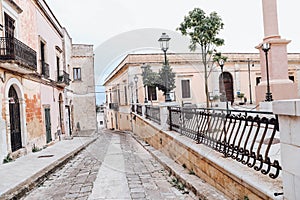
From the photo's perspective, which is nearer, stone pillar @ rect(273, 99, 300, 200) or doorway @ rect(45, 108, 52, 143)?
stone pillar @ rect(273, 99, 300, 200)

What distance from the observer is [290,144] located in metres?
2.12

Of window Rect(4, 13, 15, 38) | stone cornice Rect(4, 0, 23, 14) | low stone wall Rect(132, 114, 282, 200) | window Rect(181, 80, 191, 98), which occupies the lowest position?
low stone wall Rect(132, 114, 282, 200)

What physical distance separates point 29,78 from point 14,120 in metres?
1.93

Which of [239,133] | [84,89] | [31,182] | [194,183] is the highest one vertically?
[84,89]

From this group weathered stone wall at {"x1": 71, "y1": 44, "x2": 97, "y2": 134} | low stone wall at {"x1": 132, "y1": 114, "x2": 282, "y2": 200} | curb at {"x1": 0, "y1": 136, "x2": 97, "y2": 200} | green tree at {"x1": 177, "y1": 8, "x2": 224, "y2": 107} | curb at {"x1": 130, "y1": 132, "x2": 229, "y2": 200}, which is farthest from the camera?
weathered stone wall at {"x1": 71, "y1": 44, "x2": 97, "y2": 134}

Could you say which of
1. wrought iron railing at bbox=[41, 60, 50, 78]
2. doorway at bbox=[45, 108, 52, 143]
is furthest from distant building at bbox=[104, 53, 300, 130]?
wrought iron railing at bbox=[41, 60, 50, 78]

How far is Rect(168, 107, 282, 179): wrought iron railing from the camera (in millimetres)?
2836

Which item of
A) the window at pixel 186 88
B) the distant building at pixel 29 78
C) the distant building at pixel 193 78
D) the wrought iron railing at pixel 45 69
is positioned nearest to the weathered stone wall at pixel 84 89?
the distant building at pixel 193 78

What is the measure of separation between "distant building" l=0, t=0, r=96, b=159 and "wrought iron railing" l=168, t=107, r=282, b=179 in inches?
198

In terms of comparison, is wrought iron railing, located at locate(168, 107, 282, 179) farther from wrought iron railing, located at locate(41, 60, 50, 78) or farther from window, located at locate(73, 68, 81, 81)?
window, located at locate(73, 68, 81, 81)

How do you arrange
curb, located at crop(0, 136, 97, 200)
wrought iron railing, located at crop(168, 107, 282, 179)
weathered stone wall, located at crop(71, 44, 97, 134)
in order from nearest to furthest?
wrought iron railing, located at crop(168, 107, 282, 179) < curb, located at crop(0, 136, 97, 200) < weathered stone wall, located at crop(71, 44, 97, 134)

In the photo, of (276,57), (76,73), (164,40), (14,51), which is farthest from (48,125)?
(76,73)

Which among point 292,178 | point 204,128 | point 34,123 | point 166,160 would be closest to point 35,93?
point 34,123

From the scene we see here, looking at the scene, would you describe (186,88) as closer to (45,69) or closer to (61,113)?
(61,113)
